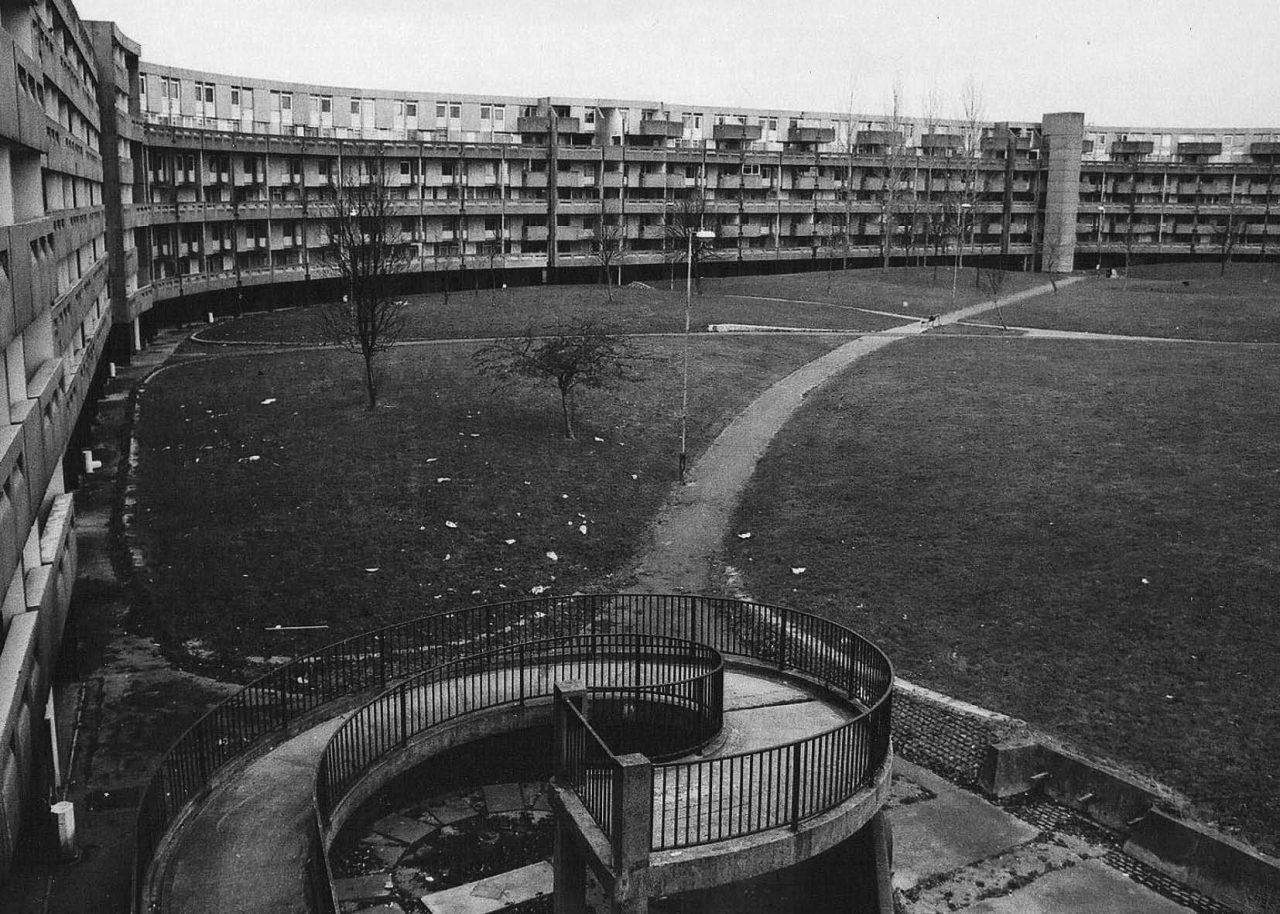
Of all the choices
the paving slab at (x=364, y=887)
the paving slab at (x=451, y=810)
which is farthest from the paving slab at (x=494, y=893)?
the paving slab at (x=451, y=810)

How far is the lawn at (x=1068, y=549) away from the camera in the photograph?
2050 centimetres

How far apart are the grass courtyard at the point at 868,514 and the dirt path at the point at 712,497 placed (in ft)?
1.89

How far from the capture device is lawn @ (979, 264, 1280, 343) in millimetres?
61625

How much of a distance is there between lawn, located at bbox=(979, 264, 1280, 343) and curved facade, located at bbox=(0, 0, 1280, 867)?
629 inches

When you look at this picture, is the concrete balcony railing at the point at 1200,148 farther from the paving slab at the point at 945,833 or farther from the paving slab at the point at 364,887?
the paving slab at the point at 364,887

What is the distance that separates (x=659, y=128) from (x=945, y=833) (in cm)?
8980

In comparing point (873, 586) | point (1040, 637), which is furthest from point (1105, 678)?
point (873, 586)

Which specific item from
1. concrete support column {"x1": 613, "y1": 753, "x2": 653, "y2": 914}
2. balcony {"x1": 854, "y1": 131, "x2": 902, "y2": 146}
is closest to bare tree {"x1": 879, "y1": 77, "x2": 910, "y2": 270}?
balcony {"x1": 854, "y1": 131, "x2": 902, "y2": 146}

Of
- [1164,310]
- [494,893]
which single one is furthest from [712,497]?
[1164,310]

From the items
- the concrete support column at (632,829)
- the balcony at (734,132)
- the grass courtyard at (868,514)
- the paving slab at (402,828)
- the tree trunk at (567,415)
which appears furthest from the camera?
the balcony at (734,132)

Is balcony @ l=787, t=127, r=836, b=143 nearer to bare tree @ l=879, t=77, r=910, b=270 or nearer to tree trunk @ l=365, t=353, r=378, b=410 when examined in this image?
bare tree @ l=879, t=77, r=910, b=270

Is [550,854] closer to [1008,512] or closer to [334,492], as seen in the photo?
[334,492]

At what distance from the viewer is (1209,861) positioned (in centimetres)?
1594

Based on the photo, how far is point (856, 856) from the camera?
15.2 meters
